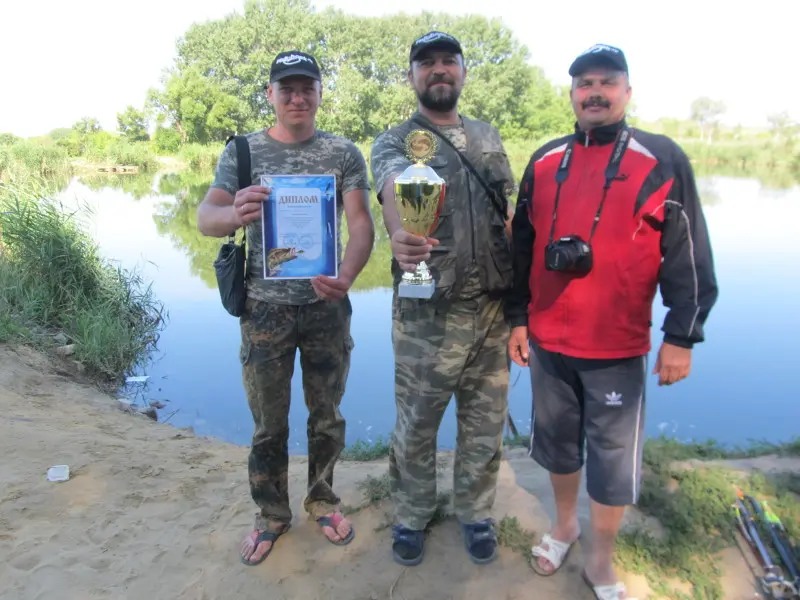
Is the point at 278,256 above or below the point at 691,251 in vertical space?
below

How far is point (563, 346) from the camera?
2.16 meters

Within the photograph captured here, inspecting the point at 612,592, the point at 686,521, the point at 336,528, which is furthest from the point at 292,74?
the point at 686,521

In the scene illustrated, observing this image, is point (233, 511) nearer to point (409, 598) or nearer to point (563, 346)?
point (409, 598)

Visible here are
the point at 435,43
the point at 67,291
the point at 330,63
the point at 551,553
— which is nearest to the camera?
the point at 435,43

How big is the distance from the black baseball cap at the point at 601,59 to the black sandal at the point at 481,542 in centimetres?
198

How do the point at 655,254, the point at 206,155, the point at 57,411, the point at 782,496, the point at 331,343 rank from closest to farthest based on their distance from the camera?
the point at 655,254, the point at 331,343, the point at 782,496, the point at 57,411, the point at 206,155

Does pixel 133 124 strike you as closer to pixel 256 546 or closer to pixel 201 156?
pixel 201 156

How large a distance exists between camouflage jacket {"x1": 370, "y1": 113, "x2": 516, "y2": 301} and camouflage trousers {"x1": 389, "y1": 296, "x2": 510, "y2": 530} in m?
0.13

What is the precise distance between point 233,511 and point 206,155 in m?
34.3

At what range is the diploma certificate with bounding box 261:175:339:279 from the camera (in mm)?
2281

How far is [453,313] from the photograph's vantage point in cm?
235

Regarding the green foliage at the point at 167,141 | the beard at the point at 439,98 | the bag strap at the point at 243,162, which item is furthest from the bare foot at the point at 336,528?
the green foliage at the point at 167,141

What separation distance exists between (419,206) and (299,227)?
1.79 ft

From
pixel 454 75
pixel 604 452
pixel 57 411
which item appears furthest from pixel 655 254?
pixel 57 411
